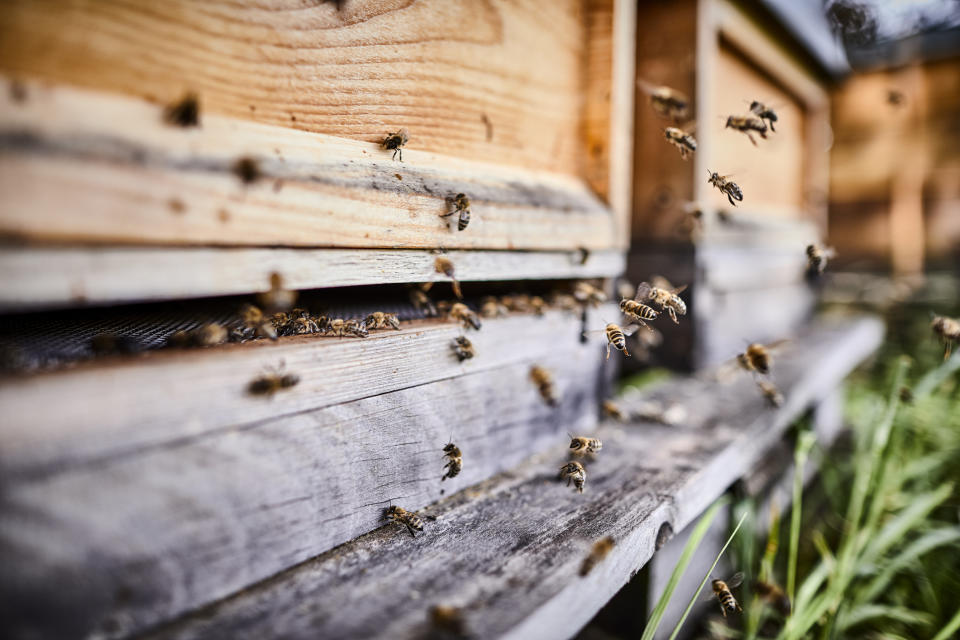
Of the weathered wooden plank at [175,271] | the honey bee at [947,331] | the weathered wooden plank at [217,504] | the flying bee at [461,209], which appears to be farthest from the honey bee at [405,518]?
the honey bee at [947,331]

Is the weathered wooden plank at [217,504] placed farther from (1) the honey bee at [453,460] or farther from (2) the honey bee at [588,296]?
(2) the honey bee at [588,296]

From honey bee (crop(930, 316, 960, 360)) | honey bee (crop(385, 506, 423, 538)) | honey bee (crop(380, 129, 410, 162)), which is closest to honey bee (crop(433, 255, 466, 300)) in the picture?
honey bee (crop(380, 129, 410, 162))

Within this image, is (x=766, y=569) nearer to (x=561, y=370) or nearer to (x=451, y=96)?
(x=561, y=370)

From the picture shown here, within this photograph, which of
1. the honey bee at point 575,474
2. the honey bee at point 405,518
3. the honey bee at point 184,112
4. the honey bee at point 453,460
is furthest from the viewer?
the honey bee at point 575,474

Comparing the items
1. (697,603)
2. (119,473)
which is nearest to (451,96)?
(119,473)

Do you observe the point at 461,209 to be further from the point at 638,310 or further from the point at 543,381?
the point at 638,310

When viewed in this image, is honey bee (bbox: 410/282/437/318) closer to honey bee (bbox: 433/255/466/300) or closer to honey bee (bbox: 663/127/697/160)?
honey bee (bbox: 433/255/466/300)
